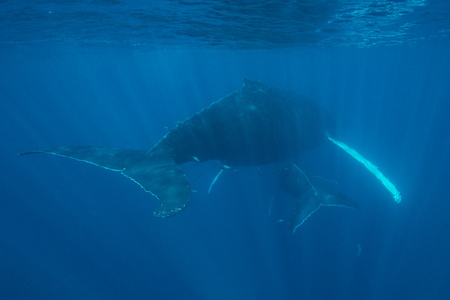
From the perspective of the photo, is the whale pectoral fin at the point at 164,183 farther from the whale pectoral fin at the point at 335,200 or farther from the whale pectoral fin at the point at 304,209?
the whale pectoral fin at the point at 335,200

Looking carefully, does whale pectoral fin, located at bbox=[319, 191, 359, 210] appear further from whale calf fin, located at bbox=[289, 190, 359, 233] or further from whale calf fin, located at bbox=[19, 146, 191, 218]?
whale calf fin, located at bbox=[19, 146, 191, 218]

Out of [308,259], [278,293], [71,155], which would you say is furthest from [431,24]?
[71,155]

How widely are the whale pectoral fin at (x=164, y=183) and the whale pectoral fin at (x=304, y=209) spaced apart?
4355 millimetres

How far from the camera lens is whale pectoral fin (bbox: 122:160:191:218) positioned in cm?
515

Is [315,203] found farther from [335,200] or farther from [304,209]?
[335,200]

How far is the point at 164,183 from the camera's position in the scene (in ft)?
20.0

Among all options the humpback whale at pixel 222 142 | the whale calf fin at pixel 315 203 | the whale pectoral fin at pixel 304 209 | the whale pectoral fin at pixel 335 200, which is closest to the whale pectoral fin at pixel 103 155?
the humpback whale at pixel 222 142

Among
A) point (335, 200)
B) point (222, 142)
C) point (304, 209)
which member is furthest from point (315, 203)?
point (222, 142)

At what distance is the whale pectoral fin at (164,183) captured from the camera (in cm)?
515

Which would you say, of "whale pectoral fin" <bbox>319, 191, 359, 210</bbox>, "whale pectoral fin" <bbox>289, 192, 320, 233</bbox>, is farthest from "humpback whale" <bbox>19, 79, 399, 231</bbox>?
"whale pectoral fin" <bbox>319, 191, 359, 210</bbox>

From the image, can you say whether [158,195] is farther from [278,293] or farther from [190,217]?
[190,217]

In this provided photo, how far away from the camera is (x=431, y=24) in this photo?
65.4 feet

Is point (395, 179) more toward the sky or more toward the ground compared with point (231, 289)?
more toward the sky

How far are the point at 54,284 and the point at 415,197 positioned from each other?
2070 cm
